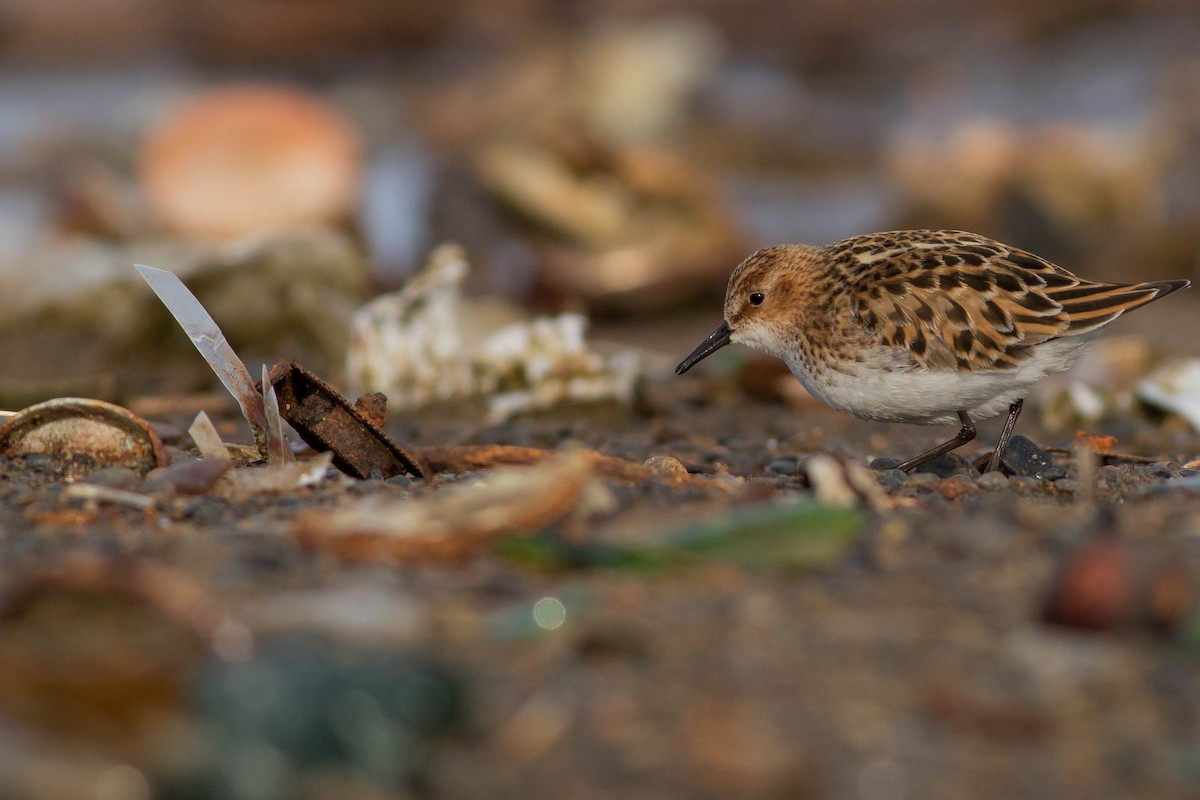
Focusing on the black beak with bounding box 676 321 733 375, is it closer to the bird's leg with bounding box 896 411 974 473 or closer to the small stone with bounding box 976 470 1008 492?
the bird's leg with bounding box 896 411 974 473

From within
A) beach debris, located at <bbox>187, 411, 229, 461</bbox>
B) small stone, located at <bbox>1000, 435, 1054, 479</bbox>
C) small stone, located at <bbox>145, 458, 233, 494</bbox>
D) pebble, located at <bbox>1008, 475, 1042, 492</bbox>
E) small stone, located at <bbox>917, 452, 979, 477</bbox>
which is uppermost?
small stone, located at <bbox>145, 458, 233, 494</bbox>

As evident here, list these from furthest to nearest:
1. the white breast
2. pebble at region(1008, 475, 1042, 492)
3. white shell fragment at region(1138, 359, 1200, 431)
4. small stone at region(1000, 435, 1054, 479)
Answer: white shell fragment at region(1138, 359, 1200, 431) < the white breast < small stone at region(1000, 435, 1054, 479) < pebble at region(1008, 475, 1042, 492)

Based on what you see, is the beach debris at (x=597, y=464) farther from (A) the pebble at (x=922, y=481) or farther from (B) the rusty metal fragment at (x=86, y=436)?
(B) the rusty metal fragment at (x=86, y=436)

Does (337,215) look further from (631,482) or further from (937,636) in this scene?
(937,636)

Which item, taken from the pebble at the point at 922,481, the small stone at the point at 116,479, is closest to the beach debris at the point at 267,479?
the small stone at the point at 116,479

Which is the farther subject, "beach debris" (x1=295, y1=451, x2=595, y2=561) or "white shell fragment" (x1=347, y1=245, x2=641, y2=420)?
"white shell fragment" (x1=347, y1=245, x2=641, y2=420)

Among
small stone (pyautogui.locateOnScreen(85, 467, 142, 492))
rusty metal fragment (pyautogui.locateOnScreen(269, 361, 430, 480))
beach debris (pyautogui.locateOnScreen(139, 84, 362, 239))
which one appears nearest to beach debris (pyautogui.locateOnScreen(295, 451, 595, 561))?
small stone (pyautogui.locateOnScreen(85, 467, 142, 492))
